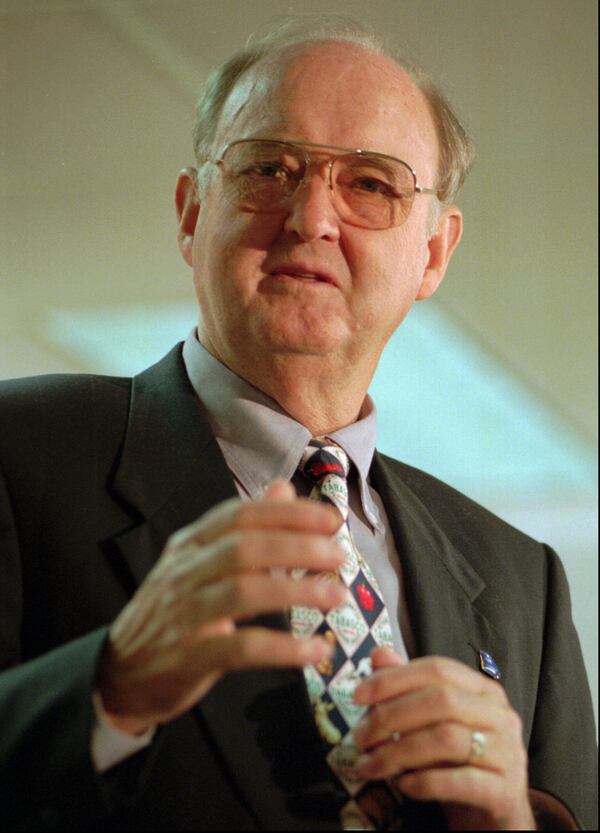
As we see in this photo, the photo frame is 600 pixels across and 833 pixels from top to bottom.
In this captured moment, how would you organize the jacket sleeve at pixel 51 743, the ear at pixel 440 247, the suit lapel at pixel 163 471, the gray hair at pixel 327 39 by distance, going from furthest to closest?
the ear at pixel 440 247 < the gray hair at pixel 327 39 < the suit lapel at pixel 163 471 < the jacket sleeve at pixel 51 743

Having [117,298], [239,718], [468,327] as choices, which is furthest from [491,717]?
[468,327]

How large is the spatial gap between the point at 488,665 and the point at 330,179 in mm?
650

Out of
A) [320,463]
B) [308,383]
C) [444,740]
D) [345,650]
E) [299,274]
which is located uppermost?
[299,274]

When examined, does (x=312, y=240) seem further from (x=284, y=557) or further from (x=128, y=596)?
(x=284, y=557)

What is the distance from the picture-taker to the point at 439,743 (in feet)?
3.42

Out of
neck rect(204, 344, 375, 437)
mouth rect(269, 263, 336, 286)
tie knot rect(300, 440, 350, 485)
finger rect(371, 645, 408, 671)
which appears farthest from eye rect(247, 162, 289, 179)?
finger rect(371, 645, 408, 671)

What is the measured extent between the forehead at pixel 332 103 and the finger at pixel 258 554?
0.74 m

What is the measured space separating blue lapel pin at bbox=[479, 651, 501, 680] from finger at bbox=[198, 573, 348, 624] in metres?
0.65

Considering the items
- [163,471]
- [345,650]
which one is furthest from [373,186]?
[345,650]

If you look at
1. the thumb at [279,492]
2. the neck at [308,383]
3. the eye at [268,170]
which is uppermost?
the eye at [268,170]

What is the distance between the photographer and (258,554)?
2.76 feet

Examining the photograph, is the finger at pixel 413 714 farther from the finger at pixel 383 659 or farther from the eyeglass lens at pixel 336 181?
the eyeglass lens at pixel 336 181

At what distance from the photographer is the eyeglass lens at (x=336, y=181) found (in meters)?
1.45

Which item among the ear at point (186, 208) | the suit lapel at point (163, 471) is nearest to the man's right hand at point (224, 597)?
the suit lapel at point (163, 471)
